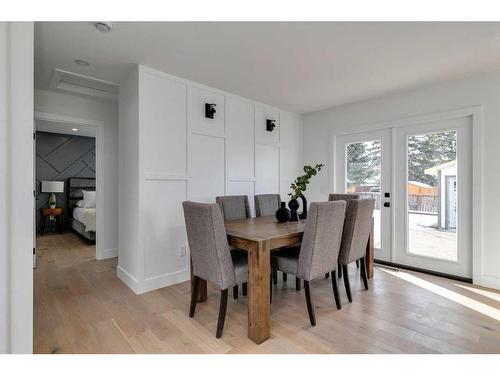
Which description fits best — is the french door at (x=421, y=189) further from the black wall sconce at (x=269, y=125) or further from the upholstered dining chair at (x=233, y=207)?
the upholstered dining chair at (x=233, y=207)

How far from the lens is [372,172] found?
3768mm

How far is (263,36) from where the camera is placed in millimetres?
2084

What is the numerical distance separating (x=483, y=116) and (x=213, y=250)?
127 inches

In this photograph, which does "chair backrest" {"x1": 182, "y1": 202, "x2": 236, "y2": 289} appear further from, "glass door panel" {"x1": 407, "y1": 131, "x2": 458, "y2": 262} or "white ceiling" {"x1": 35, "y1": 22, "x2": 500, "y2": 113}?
"glass door panel" {"x1": 407, "y1": 131, "x2": 458, "y2": 262}

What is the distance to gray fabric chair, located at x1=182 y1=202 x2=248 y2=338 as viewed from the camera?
1.83m

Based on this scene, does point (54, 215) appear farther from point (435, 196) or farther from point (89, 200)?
point (435, 196)

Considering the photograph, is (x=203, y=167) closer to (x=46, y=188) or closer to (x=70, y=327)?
(x=70, y=327)

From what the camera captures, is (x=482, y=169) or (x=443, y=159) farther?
(x=443, y=159)

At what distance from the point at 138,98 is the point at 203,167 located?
103cm

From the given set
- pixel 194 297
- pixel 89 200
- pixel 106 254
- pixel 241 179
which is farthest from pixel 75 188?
pixel 194 297

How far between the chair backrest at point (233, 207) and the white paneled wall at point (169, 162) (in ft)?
1.23

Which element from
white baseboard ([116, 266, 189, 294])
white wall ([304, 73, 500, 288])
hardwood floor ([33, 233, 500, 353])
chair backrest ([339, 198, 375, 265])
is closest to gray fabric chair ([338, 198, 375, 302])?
chair backrest ([339, 198, 375, 265])

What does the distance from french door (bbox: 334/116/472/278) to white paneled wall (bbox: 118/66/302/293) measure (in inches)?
73.9
